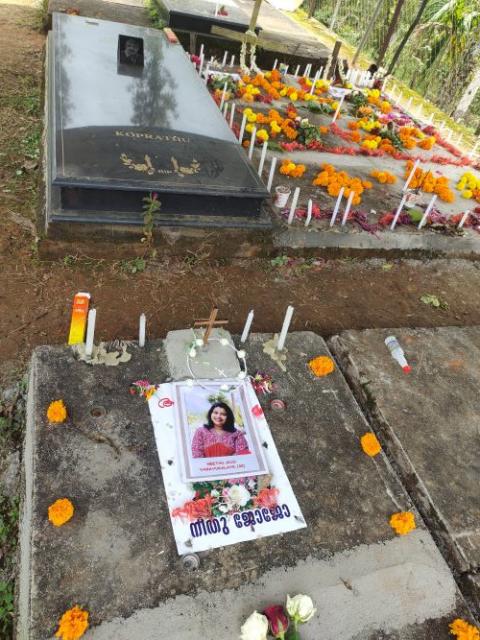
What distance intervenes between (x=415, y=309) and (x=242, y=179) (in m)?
2.06

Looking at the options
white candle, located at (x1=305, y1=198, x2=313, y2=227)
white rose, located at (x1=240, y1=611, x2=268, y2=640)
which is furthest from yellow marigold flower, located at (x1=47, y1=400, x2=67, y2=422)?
white candle, located at (x1=305, y1=198, x2=313, y2=227)

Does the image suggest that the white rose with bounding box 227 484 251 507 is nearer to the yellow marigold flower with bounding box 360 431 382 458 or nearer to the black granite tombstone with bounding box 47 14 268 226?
the yellow marigold flower with bounding box 360 431 382 458

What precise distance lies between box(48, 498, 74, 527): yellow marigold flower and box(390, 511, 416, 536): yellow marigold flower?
1515 millimetres

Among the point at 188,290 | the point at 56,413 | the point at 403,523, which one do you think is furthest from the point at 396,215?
the point at 56,413

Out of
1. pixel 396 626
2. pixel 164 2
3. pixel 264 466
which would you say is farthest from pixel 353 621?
pixel 164 2

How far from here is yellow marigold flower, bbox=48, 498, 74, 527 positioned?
6.46 feet

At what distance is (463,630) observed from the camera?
1.97 m

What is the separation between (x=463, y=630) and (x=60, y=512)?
179cm

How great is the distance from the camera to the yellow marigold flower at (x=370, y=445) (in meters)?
2.53

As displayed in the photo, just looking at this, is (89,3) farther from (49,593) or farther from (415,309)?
(49,593)

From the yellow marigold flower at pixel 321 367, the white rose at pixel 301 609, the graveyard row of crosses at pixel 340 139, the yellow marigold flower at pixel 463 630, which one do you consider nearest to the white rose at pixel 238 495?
A: the white rose at pixel 301 609

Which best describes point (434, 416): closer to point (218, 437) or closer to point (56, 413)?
point (218, 437)

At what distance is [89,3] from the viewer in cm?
885

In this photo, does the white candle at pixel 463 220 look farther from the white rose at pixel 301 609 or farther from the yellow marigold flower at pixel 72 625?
the yellow marigold flower at pixel 72 625
